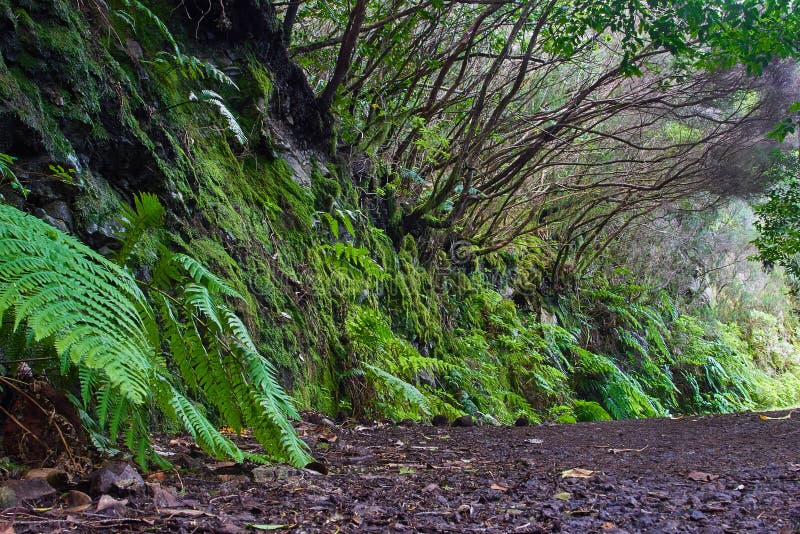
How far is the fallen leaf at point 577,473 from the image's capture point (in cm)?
217

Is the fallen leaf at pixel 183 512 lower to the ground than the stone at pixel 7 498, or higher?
lower

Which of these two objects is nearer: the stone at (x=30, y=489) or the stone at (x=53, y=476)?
the stone at (x=30, y=489)

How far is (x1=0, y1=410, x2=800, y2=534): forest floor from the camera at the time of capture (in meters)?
1.34

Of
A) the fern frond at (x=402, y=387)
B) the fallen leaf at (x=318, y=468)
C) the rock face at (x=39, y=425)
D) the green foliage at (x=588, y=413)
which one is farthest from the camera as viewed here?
the green foliage at (x=588, y=413)

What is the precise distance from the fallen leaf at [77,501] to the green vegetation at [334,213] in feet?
0.64

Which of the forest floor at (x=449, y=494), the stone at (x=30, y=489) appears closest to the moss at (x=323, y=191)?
the forest floor at (x=449, y=494)

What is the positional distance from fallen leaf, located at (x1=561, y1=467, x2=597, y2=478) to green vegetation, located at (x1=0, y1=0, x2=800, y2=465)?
113cm

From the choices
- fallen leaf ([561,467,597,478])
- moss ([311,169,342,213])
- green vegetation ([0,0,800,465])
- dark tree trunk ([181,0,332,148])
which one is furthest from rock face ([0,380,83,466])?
moss ([311,169,342,213])

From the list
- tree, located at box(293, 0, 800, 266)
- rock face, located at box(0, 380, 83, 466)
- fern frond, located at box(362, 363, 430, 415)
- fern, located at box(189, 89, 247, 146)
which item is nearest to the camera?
rock face, located at box(0, 380, 83, 466)

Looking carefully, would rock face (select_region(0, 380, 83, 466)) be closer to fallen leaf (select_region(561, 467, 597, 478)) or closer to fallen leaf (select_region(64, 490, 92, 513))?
fallen leaf (select_region(64, 490, 92, 513))

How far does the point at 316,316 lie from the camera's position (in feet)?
15.5

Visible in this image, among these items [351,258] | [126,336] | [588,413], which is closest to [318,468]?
[126,336]

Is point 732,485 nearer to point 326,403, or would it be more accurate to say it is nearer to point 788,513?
point 788,513

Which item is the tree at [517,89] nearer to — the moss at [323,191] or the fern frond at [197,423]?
the moss at [323,191]
